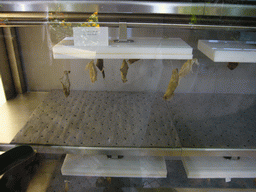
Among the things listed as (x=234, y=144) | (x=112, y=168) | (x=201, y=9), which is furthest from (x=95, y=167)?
(x=201, y=9)

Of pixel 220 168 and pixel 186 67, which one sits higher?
pixel 186 67

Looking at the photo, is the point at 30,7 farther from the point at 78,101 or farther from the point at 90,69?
the point at 78,101

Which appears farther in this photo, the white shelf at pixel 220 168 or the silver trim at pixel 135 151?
the white shelf at pixel 220 168

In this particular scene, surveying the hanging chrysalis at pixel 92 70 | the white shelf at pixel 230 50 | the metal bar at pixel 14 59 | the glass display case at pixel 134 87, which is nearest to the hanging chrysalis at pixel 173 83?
the glass display case at pixel 134 87

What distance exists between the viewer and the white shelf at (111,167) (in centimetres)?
77

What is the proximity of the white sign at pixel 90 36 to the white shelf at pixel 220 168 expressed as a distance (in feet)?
1.78

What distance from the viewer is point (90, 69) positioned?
0.64 meters

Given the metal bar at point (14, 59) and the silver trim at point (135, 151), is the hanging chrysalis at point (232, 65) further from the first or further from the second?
the metal bar at point (14, 59)

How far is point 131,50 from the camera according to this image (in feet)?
1.91

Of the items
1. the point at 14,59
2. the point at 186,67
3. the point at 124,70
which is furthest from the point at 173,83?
the point at 14,59

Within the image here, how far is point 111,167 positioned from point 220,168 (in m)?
0.42

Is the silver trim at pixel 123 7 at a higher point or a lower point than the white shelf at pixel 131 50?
higher

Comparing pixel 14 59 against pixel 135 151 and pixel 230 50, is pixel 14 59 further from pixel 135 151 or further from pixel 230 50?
pixel 230 50

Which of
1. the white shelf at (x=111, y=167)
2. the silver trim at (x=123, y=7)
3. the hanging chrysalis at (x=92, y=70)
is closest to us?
the silver trim at (x=123, y=7)
